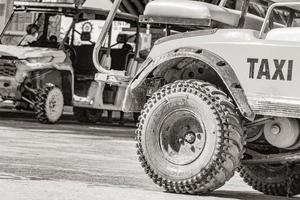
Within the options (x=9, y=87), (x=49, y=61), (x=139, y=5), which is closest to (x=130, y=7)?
(x=139, y=5)

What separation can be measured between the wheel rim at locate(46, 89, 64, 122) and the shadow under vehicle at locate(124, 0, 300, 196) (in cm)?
1059

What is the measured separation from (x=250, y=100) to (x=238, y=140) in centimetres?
31

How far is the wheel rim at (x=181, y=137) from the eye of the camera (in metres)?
7.71

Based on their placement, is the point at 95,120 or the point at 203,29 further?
the point at 95,120

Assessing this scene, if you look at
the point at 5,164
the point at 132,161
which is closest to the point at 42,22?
the point at 132,161

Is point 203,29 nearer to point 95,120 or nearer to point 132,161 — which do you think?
point 132,161

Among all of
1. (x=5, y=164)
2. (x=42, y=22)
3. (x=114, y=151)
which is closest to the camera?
(x=5, y=164)

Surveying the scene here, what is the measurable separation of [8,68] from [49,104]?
108 cm

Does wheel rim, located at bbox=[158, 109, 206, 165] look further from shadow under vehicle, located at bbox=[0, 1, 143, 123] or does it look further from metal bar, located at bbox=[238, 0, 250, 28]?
shadow under vehicle, located at bbox=[0, 1, 143, 123]

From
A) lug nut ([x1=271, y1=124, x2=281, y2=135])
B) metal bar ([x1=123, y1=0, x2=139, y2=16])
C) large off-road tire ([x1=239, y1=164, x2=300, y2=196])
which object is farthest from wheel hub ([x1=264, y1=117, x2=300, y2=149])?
metal bar ([x1=123, y1=0, x2=139, y2=16])

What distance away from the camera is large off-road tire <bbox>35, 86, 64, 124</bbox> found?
18734mm

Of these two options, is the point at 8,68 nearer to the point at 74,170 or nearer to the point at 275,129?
the point at 74,170

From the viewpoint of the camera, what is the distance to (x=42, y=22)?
20375mm

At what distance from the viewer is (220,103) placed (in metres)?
7.64
